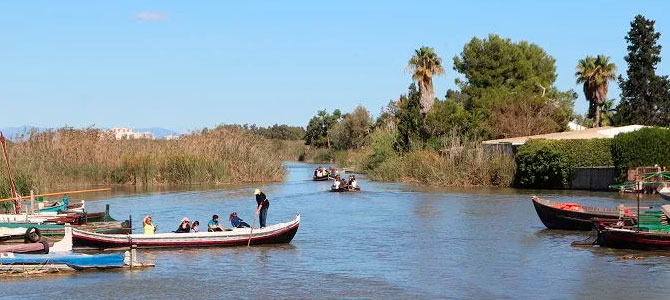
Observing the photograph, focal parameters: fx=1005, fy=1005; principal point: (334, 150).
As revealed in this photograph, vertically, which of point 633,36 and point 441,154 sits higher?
point 633,36

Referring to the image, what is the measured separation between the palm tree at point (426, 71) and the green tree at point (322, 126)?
58.0 meters

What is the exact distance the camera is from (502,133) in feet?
277

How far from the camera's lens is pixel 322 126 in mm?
148500

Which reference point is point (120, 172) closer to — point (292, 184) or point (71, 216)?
point (292, 184)

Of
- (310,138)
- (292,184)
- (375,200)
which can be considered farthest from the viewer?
(310,138)

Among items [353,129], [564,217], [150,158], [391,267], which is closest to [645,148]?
[564,217]

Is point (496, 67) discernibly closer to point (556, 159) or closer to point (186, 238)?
point (556, 159)

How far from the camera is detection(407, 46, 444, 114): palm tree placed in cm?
8638

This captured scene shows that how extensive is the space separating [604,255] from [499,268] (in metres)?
3.82

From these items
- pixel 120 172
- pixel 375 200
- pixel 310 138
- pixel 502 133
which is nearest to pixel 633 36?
pixel 502 133

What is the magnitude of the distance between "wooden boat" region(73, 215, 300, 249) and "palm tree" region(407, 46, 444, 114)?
177ft

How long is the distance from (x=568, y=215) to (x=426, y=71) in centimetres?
5000

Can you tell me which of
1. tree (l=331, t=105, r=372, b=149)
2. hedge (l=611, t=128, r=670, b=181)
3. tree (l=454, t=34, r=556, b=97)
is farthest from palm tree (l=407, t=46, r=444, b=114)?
tree (l=331, t=105, r=372, b=149)

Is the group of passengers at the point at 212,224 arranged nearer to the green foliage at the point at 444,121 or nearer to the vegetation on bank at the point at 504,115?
the vegetation on bank at the point at 504,115
